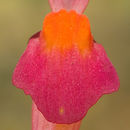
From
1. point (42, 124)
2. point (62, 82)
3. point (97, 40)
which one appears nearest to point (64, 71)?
point (62, 82)

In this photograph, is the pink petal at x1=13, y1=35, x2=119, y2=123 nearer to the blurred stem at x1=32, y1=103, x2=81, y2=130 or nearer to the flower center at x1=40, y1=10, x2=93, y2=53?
the flower center at x1=40, y1=10, x2=93, y2=53

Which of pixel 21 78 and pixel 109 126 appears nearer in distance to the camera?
pixel 21 78

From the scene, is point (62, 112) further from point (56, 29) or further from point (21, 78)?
point (56, 29)

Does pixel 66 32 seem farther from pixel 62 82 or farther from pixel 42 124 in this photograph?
pixel 42 124

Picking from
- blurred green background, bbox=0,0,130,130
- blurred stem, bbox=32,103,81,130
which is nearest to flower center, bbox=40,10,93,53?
blurred stem, bbox=32,103,81,130

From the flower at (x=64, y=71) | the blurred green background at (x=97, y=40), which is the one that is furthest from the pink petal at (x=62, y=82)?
the blurred green background at (x=97, y=40)

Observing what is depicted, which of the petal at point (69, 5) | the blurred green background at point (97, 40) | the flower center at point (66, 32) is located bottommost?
the blurred green background at point (97, 40)

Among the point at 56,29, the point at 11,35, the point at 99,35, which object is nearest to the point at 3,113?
the point at 11,35

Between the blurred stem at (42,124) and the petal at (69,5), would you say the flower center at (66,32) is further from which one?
the blurred stem at (42,124)
